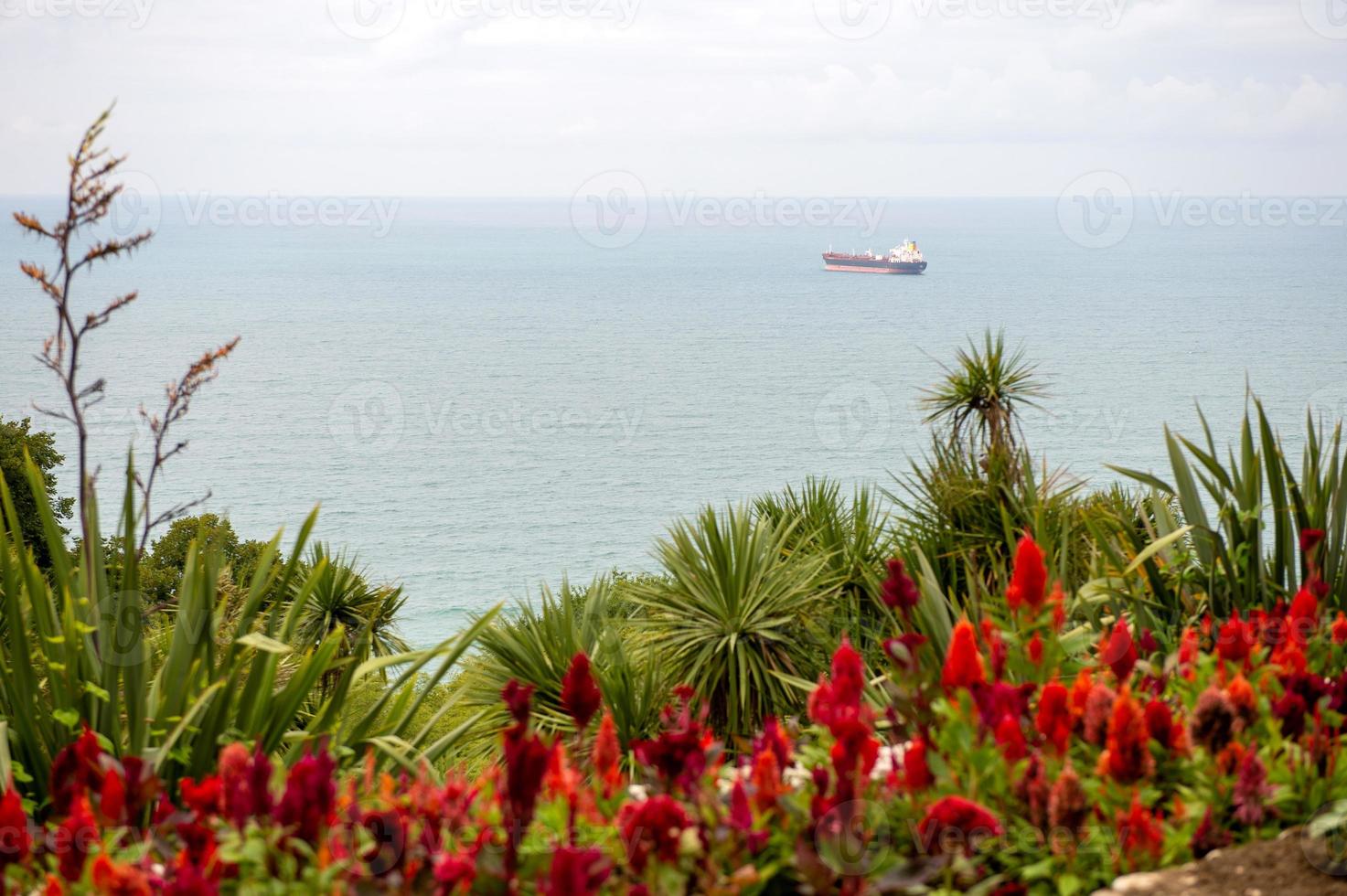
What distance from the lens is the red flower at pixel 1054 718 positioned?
2453 mm

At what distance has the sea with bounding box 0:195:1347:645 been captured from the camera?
192 feet

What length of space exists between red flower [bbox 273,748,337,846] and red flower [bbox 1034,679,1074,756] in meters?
1.34

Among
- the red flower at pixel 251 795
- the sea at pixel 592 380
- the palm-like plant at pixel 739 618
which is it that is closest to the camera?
the red flower at pixel 251 795

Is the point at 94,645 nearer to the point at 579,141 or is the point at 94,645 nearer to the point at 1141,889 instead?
the point at 1141,889

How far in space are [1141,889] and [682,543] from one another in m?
6.27

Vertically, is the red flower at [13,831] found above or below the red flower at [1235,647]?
below

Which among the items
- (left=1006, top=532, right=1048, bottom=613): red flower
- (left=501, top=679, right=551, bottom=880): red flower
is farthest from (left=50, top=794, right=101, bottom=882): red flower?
(left=1006, top=532, right=1048, bottom=613): red flower

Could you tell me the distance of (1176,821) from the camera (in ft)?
8.08

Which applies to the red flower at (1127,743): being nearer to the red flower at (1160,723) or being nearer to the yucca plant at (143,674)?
the red flower at (1160,723)

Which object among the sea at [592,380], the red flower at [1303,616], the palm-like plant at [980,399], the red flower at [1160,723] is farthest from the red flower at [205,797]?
the sea at [592,380]

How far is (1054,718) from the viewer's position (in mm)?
2457

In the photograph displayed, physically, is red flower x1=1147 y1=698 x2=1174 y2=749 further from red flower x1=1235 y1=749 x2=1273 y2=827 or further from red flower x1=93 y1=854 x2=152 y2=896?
red flower x1=93 y1=854 x2=152 y2=896

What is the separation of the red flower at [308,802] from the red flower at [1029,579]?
1557 millimetres

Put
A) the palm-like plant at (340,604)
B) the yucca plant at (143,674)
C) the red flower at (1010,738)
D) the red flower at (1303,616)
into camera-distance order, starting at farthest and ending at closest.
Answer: the palm-like plant at (340,604) < the yucca plant at (143,674) < the red flower at (1303,616) < the red flower at (1010,738)
